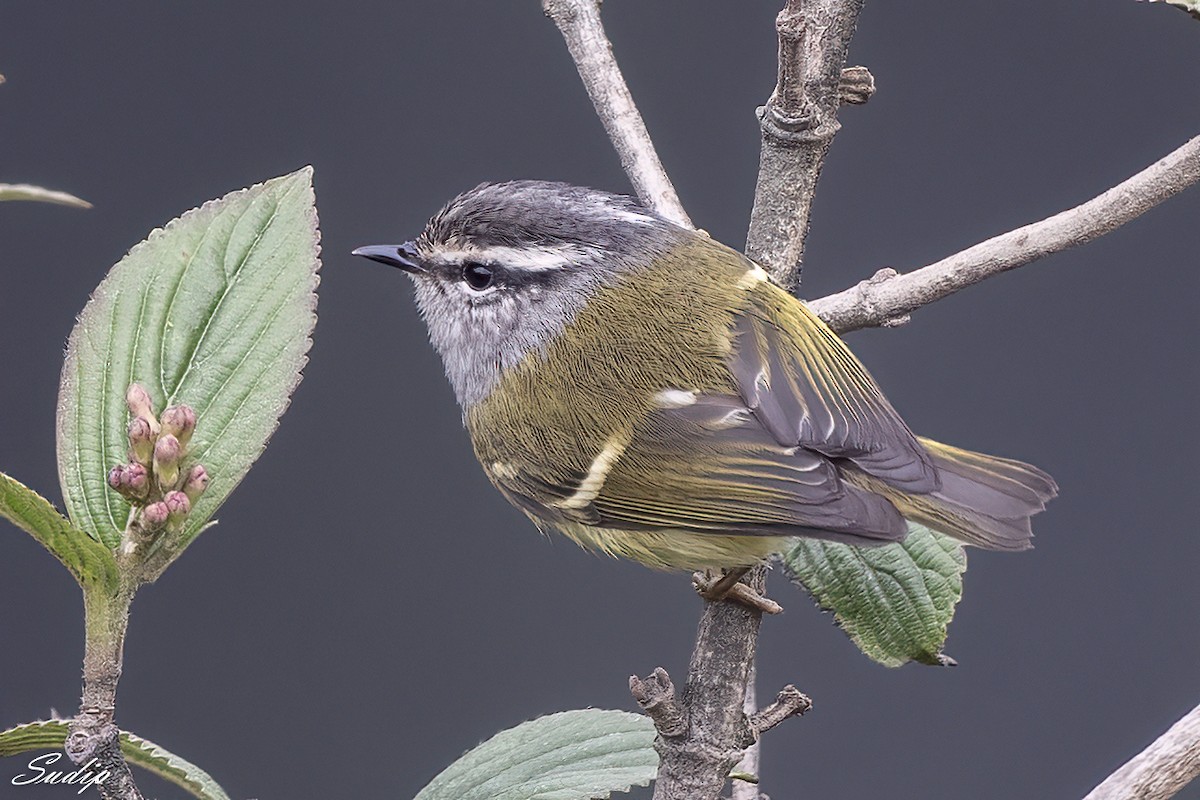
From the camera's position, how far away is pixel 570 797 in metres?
0.78

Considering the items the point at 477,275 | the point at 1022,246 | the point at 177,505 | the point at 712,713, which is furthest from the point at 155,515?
the point at 1022,246

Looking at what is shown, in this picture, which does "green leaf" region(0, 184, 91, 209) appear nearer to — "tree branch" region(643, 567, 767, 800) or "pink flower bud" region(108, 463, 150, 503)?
"pink flower bud" region(108, 463, 150, 503)

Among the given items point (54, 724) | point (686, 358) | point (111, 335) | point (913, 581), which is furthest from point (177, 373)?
point (913, 581)

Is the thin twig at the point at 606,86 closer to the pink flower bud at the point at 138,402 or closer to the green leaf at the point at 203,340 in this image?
the green leaf at the point at 203,340

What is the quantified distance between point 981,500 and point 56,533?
2.48 feet

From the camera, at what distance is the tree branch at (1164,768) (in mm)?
838

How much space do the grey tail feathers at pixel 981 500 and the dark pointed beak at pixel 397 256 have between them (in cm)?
47

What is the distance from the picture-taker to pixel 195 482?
0.66m

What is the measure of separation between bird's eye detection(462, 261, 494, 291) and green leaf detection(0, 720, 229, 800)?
55 centimetres

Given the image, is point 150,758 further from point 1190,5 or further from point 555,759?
point 1190,5

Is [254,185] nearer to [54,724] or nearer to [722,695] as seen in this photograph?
[54,724]

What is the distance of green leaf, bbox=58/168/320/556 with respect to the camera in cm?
70

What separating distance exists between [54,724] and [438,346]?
0.63m

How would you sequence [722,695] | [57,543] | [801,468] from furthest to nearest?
[801,468] → [722,695] → [57,543]
